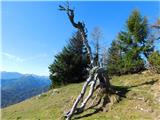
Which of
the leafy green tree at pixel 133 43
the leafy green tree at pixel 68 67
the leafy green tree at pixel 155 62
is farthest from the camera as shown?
the leafy green tree at pixel 68 67

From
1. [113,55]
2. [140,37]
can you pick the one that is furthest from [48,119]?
[113,55]

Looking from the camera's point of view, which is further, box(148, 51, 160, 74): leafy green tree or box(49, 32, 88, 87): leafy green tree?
box(49, 32, 88, 87): leafy green tree

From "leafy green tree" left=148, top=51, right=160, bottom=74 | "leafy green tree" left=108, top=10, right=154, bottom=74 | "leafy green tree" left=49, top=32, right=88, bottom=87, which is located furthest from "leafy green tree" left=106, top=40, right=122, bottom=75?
"leafy green tree" left=148, top=51, right=160, bottom=74

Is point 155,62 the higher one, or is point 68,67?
point 68,67

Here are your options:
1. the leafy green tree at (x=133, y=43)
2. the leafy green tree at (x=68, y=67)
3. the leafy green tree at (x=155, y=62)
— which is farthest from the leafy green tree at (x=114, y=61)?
the leafy green tree at (x=155, y=62)

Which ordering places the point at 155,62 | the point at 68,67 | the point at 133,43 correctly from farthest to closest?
the point at 68,67, the point at 133,43, the point at 155,62

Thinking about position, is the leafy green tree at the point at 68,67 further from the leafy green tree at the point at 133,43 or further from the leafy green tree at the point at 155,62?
the leafy green tree at the point at 155,62

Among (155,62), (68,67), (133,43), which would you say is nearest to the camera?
(155,62)

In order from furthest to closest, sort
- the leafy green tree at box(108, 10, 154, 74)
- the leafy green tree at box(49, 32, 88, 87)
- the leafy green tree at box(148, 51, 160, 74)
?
the leafy green tree at box(49, 32, 88, 87) < the leafy green tree at box(108, 10, 154, 74) < the leafy green tree at box(148, 51, 160, 74)

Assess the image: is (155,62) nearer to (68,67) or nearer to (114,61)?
(114,61)

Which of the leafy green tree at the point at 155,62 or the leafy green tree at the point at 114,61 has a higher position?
the leafy green tree at the point at 114,61

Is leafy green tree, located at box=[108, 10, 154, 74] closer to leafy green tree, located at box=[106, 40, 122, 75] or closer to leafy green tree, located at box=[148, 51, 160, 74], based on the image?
leafy green tree, located at box=[106, 40, 122, 75]

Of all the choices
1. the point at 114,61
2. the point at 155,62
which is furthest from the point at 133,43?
the point at 155,62

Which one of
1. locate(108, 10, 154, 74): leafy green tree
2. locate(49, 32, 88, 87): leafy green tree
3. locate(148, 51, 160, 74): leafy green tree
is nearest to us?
locate(148, 51, 160, 74): leafy green tree
